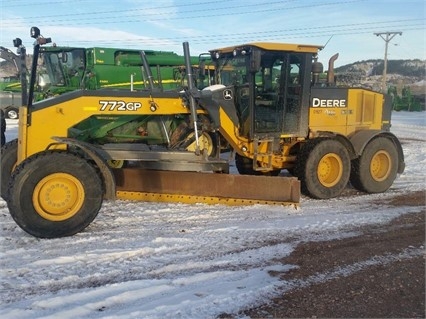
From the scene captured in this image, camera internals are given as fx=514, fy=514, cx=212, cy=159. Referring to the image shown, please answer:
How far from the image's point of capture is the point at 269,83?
7711mm

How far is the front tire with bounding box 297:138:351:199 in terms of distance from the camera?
7.78 meters

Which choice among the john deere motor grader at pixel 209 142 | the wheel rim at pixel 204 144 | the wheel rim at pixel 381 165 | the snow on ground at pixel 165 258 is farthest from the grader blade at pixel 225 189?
the wheel rim at pixel 381 165

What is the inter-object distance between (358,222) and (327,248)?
4.12 feet

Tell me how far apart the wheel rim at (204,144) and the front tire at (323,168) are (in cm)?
144

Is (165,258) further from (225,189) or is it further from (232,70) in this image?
(232,70)

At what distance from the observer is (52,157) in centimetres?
552

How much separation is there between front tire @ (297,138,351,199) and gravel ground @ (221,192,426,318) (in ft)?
5.86

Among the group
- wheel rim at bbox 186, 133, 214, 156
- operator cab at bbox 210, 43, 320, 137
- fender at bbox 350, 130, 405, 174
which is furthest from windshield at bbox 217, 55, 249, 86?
fender at bbox 350, 130, 405, 174

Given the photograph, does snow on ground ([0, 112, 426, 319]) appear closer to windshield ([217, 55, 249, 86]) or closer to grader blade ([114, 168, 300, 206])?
A: grader blade ([114, 168, 300, 206])

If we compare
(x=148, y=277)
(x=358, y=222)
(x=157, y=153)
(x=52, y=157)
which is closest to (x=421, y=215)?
(x=358, y=222)

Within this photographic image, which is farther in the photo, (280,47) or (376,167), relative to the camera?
(376,167)

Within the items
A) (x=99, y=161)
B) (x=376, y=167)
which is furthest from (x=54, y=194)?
(x=376, y=167)

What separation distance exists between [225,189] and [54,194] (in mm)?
2343

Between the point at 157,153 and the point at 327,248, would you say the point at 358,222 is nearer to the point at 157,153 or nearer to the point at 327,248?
the point at 327,248
